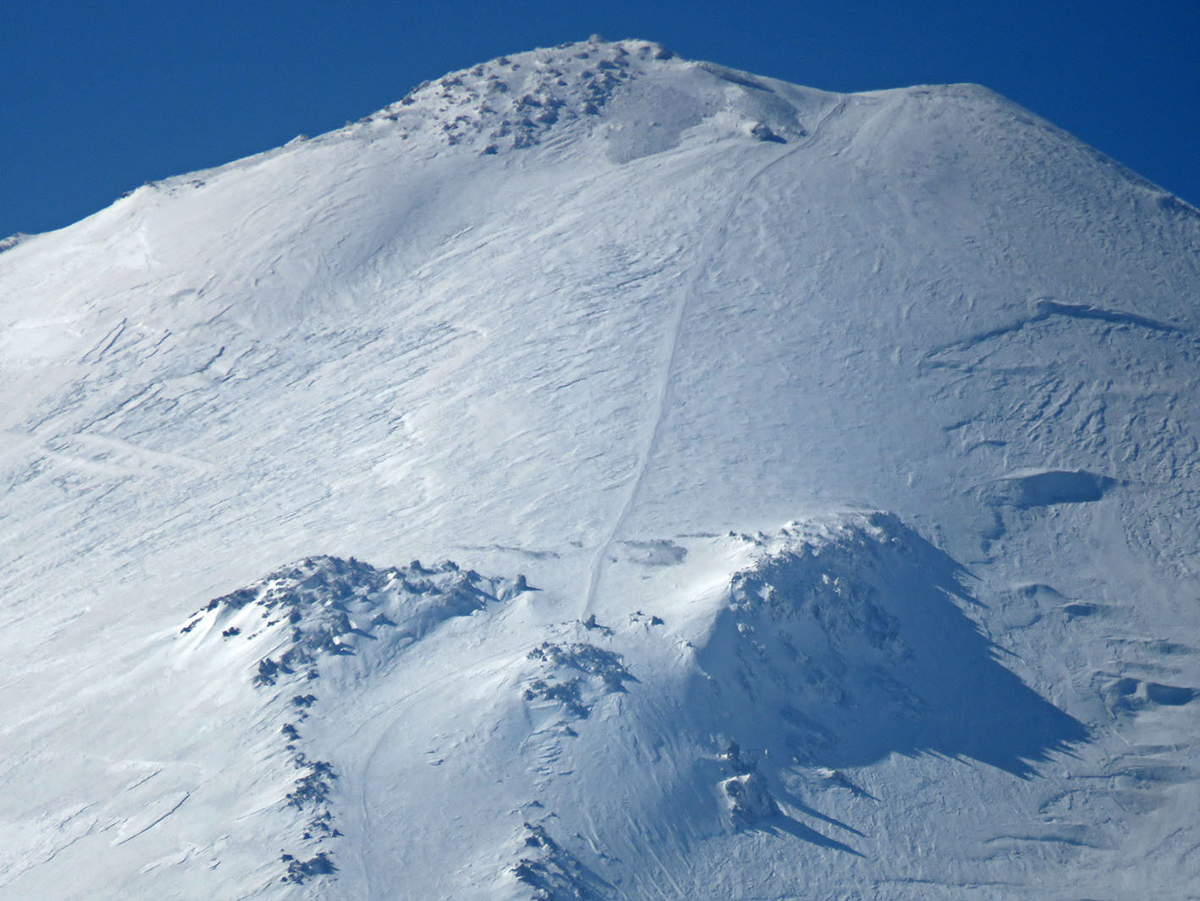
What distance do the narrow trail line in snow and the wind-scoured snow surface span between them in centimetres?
21

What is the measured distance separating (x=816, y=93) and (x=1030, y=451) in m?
31.1

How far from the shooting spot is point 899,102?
71938 millimetres

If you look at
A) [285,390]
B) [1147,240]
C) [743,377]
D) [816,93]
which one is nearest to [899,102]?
[816,93]

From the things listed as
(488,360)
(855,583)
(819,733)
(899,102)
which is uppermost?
(899,102)

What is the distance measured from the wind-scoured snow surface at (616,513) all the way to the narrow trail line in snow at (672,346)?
21 centimetres

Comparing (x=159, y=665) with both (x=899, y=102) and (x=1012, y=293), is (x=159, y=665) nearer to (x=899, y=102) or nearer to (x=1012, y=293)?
(x=1012, y=293)

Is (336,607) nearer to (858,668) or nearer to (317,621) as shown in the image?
(317,621)

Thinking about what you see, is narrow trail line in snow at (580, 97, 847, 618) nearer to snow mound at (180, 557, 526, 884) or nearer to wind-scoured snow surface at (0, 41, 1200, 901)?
wind-scoured snow surface at (0, 41, 1200, 901)

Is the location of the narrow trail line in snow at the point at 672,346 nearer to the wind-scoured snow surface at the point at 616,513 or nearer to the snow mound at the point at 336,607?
the wind-scoured snow surface at the point at 616,513

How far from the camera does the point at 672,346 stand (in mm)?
56094

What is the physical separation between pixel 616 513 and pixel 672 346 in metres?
10.8

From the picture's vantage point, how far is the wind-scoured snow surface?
36.9 m

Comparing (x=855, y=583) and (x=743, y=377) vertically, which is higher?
(x=743, y=377)

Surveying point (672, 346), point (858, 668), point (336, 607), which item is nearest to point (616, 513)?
point (858, 668)
